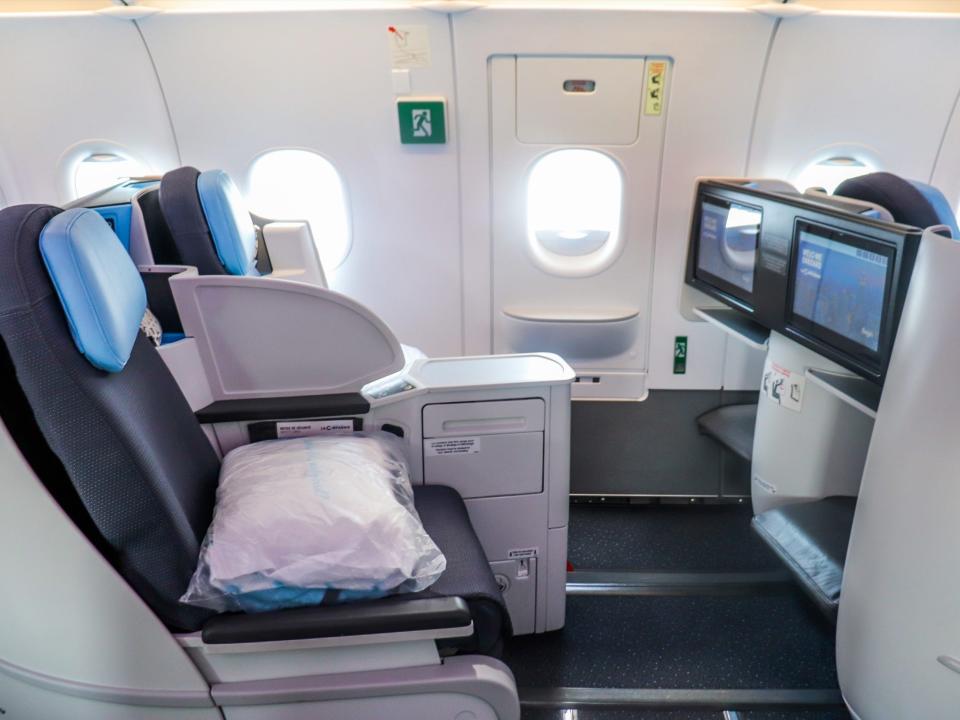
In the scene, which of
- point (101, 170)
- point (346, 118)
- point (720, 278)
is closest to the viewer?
point (720, 278)

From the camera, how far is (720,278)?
2709 mm

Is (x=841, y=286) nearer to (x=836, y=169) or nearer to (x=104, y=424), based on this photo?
(x=104, y=424)

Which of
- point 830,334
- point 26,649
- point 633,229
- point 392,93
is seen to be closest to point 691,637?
point 830,334

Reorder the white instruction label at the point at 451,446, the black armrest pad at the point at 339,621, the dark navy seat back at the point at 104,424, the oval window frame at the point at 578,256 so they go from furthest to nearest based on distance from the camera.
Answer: the oval window frame at the point at 578,256, the white instruction label at the point at 451,446, the black armrest pad at the point at 339,621, the dark navy seat back at the point at 104,424

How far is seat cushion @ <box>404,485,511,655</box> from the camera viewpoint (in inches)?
60.7

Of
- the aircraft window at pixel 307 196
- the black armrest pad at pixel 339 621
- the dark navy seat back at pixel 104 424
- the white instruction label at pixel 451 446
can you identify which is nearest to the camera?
the dark navy seat back at pixel 104 424

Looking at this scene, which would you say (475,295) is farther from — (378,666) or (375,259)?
(378,666)

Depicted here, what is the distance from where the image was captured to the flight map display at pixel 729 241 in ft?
8.07

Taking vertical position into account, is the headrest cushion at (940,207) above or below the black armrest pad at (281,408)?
above

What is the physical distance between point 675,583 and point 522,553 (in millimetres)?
786

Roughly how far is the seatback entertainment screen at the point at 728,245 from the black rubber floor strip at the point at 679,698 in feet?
4.35

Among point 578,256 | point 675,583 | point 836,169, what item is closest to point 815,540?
point 675,583

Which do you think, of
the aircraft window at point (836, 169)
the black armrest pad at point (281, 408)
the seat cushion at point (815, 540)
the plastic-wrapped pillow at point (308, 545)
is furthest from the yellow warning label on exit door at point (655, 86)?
the plastic-wrapped pillow at point (308, 545)

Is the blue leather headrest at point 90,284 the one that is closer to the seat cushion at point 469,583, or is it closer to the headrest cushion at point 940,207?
the seat cushion at point 469,583
